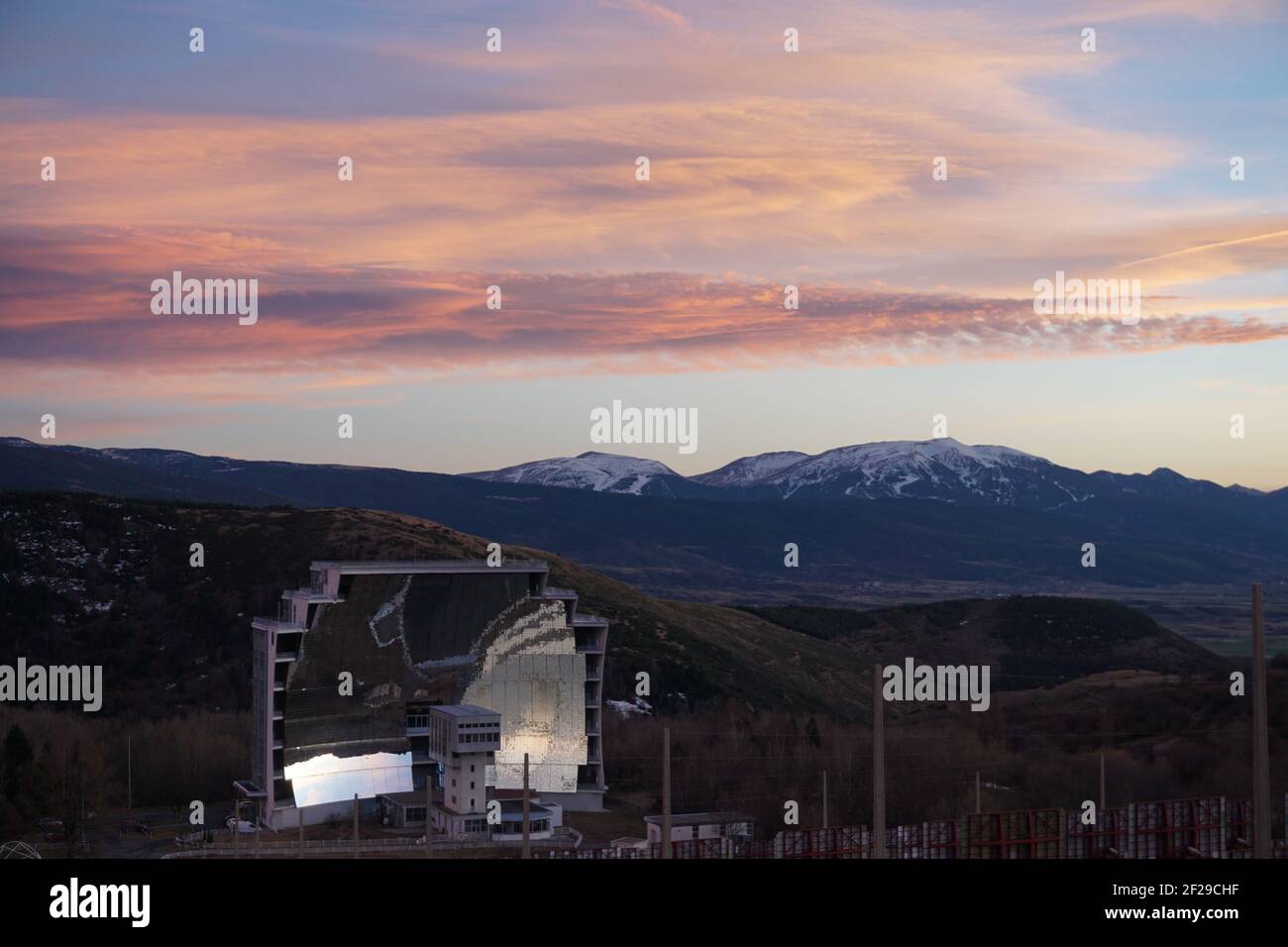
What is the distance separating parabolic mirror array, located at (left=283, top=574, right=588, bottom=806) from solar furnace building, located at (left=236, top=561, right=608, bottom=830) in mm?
63

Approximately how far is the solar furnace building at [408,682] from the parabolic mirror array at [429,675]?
0.06 m

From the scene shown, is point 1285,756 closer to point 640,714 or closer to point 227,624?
point 640,714

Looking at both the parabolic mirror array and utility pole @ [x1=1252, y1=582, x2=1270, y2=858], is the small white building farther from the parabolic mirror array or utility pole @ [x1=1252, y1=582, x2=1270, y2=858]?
utility pole @ [x1=1252, y1=582, x2=1270, y2=858]

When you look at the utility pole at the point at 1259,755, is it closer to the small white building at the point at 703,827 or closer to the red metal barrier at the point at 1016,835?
the red metal barrier at the point at 1016,835

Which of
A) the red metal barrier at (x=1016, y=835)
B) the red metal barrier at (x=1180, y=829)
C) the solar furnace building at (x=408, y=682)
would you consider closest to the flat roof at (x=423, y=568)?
the solar furnace building at (x=408, y=682)

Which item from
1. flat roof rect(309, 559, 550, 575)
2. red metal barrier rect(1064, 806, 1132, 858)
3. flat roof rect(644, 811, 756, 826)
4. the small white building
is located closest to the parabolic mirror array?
flat roof rect(309, 559, 550, 575)

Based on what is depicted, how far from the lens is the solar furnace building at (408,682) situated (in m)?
66.4

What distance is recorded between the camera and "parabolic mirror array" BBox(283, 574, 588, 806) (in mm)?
67500

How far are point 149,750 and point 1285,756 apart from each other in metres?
58.8
